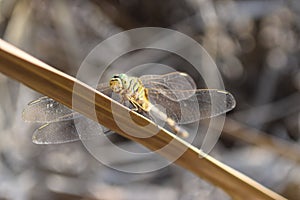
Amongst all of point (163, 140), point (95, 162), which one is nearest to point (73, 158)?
point (95, 162)

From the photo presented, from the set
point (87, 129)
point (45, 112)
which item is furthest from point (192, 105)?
point (45, 112)

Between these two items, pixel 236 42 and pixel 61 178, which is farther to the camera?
pixel 236 42

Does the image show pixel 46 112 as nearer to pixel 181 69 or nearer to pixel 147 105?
pixel 147 105

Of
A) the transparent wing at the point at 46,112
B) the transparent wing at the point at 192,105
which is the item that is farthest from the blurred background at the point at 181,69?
the transparent wing at the point at 46,112

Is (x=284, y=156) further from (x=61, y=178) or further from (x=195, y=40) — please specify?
(x=61, y=178)

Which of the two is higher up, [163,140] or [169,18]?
[163,140]
